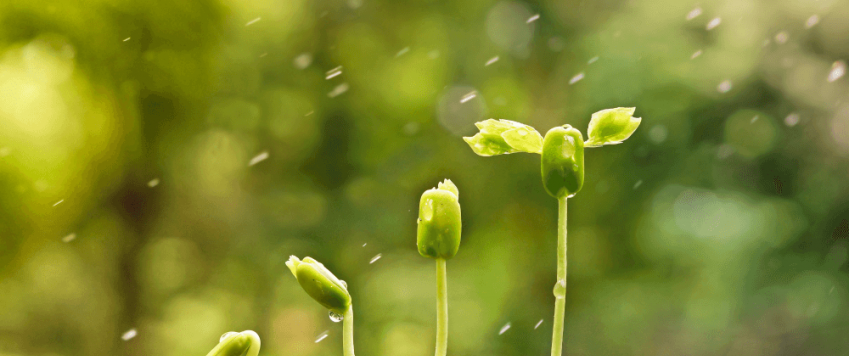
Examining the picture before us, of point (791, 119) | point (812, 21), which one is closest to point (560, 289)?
point (791, 119)

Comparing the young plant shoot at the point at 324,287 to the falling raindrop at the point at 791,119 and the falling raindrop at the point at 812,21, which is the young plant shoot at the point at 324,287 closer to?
the falling raindrop at the point at 791,119

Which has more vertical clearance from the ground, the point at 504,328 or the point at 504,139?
the point at 504,139

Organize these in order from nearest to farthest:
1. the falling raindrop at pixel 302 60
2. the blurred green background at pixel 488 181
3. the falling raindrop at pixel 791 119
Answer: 1. the blurred green background at pixel 488 181
2. the falling raindrop at pixel 791 119
3. the falling raindrop at pixel 302 60

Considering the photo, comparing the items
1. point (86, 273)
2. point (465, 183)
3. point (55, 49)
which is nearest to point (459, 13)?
point (465, 183)

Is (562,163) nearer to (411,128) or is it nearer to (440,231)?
(440,231)

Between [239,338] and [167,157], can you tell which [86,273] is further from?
[239,338]

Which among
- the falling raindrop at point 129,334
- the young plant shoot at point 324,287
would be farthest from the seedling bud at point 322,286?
the falling raindrop at point 129,334
